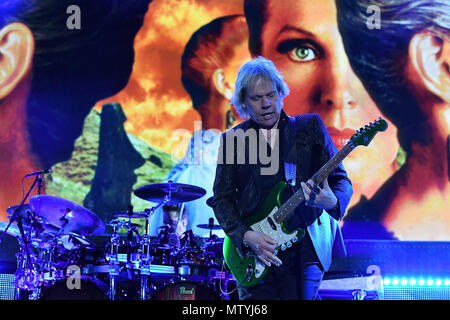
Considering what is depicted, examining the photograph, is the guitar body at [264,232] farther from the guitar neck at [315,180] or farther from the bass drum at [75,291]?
the bass drum at [75,291]

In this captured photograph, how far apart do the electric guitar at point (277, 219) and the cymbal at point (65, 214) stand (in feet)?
8.87

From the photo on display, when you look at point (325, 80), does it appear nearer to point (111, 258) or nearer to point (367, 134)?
point (111, 258)

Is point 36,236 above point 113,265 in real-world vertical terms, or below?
above

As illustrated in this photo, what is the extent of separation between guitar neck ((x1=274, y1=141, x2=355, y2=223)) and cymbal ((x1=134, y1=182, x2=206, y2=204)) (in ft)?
9.09

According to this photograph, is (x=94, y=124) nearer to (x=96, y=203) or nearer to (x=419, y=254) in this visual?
(x=96, y=203)

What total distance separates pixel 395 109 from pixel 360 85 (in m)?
0.52

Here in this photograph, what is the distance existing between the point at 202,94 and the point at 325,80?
154cm

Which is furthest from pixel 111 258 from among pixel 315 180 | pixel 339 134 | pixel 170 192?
pixel 339 134

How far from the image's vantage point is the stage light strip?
20.0 ft

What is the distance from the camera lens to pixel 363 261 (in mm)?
6199

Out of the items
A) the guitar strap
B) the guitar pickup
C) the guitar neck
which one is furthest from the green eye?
the guitar pickup

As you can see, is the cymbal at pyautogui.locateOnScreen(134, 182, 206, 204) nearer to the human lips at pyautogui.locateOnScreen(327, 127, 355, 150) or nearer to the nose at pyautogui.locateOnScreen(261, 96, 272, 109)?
the human lips at pyautogui.locateOnScreen(327, 127, 355, 150)

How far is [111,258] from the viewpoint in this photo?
464 cm

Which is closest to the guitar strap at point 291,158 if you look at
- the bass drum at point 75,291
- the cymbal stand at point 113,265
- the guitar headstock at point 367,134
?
the guitar headstock at point 367,134
